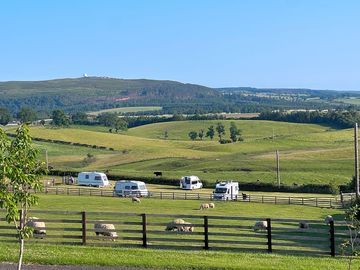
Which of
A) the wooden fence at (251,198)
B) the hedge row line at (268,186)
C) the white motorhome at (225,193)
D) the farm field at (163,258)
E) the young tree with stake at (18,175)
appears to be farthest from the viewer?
the hedge row line at (268,186)

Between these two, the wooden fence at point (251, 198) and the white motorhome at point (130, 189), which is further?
the white motorhome at point (130, 189)

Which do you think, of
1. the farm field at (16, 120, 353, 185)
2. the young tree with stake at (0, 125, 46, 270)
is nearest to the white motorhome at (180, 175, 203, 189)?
the farm field at (16, 120, 353, 185)

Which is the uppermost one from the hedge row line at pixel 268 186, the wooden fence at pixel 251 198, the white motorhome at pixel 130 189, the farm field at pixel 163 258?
the farm field at pixel 163 258

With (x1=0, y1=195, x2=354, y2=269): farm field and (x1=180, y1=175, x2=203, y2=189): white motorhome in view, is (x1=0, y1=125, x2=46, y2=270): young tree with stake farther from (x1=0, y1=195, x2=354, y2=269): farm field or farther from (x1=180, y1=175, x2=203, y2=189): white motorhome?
(x1=180, y1=175, x2=203, y2=189): white motorhome

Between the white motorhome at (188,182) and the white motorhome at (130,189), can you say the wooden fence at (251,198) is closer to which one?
the white motorhome at (130,189)

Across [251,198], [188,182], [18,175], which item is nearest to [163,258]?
[18,175]

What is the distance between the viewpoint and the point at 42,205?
45438mm

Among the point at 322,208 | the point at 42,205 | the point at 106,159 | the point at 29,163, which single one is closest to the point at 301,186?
the point at 322,208

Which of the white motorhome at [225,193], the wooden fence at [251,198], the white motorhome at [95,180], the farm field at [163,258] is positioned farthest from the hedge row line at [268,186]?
the farm field at [163,258]

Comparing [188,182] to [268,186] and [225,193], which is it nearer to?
[268,186]

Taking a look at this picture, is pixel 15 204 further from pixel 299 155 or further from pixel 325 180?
pixel 299 155

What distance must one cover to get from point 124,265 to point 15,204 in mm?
5005

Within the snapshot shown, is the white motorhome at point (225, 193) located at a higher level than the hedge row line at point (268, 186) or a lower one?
higher

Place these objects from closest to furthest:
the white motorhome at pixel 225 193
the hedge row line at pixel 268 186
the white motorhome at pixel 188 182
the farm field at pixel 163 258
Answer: the farm field at pixel 163 258 < the white motorhome at pixel 225 193 < the hedge row line at pixel 268 186 < the white motorhome at pixel 188 182
